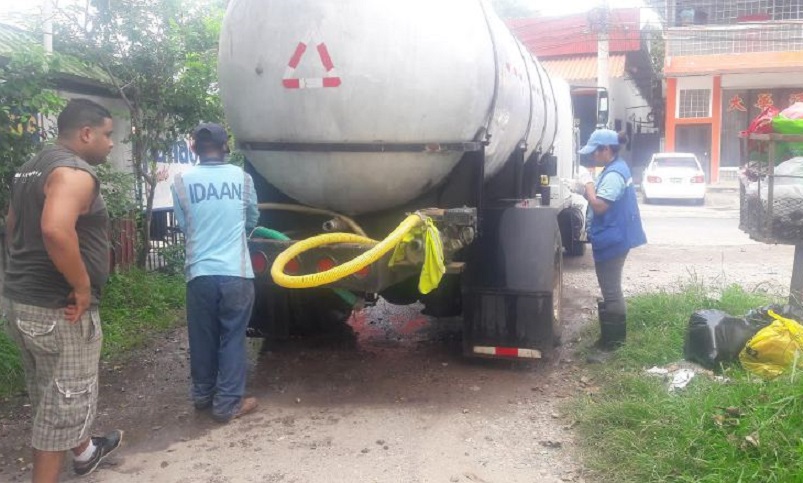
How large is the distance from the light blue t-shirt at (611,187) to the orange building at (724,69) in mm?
18982

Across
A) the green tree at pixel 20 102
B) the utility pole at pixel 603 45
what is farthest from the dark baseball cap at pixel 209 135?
the utility pole at pixel 603 45

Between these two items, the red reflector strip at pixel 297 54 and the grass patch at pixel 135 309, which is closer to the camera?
the red reflector strip at pixel 297 54

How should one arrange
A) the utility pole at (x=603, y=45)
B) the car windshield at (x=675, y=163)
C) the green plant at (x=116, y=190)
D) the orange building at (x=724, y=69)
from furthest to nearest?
the orange building at (x=724, y=69), the utility pole at (x=603, y=45), the car windshield at (x=675, y=163), the green plant at (x=116, y=190)

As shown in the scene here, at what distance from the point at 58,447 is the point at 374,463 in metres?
1.50

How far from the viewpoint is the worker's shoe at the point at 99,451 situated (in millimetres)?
3701

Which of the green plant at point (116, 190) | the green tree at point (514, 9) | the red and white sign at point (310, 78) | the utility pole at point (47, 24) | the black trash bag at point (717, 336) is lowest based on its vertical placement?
the black trash bag at point (717, 336)

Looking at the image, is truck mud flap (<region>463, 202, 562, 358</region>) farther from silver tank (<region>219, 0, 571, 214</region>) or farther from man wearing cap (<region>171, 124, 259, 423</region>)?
man wearing cap (<region>171, 124, 259, 423</region>)

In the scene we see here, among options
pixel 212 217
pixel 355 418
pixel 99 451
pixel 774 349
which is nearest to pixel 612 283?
pixel 774 349

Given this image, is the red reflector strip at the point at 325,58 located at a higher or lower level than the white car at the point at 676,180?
higher

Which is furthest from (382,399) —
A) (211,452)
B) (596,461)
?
(596,461)

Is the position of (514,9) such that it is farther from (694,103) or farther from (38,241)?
(38,241)

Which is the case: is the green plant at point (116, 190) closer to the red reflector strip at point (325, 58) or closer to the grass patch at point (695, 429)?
the red reflector strip at point (325, 58)

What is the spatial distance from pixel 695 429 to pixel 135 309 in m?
5.21

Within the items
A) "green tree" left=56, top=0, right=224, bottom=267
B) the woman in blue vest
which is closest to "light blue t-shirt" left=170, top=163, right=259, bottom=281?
the woman in blue vest
